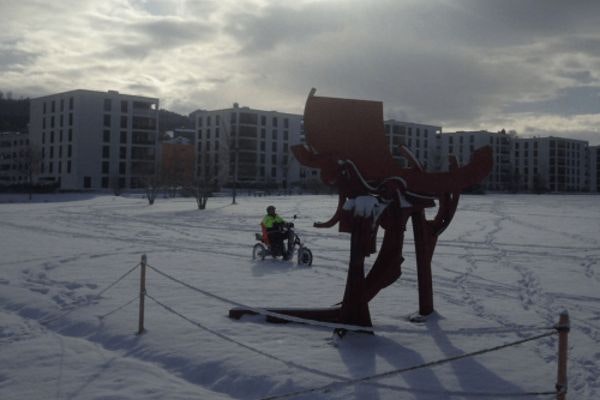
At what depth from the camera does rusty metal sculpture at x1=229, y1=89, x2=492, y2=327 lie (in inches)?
266

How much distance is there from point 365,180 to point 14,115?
5279 inches

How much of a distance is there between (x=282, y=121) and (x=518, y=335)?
87.8 meters

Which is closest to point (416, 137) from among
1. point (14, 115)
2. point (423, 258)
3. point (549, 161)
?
point (549, 161)

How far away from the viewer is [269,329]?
23.4 ft

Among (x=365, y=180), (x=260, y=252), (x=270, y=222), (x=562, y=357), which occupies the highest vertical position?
(x=365, y=180)

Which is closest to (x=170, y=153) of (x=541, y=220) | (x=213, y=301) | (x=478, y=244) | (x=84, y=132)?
(x=84, y=132)

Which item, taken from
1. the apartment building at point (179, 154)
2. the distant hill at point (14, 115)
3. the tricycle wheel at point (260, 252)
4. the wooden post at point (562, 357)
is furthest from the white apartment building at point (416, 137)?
the wooden post at point (562, 357)

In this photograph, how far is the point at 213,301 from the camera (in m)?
8.66

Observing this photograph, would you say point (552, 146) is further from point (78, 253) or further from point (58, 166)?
point (78, 253)

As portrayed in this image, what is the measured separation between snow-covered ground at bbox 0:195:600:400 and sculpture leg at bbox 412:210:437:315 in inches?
9.4

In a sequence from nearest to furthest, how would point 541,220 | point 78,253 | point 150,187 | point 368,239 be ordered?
point 368,239, point 78,253, point 541,220, point 150,187

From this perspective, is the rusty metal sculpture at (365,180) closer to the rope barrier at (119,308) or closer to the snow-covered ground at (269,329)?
the snow-covered ground at (269,329)

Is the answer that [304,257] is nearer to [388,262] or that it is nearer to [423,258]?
[423,258]

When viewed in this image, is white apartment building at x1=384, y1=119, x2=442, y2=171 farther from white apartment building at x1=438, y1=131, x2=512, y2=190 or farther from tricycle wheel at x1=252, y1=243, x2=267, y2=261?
tricycle wheel at x1=252, y1=243, x2=267, y2=261
